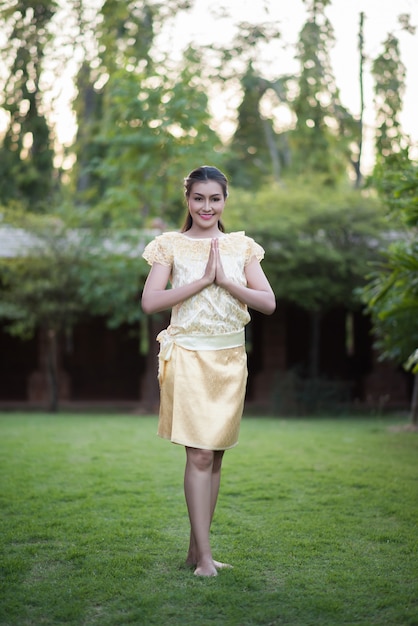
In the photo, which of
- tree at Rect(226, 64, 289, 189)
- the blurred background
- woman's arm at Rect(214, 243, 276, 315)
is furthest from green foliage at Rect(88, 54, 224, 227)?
woman's arm at Rect(214, 243, 276, 315)

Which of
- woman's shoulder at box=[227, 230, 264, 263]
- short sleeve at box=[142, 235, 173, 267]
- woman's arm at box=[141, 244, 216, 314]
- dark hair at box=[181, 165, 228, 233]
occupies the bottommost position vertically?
woman's arm at box=[141, 244, 216, 314]

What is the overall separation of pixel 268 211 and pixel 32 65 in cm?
786

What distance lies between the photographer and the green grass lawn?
3.38 m

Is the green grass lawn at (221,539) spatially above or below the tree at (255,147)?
below

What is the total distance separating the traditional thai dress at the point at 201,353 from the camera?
12.8ft

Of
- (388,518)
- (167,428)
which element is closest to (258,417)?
(388,518)

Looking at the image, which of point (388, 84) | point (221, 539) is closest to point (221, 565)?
point (221, 539)

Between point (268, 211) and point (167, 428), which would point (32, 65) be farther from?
point (167, 428)

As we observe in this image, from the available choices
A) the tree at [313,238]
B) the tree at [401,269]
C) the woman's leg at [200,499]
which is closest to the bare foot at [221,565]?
the woman's leg at [200,499]

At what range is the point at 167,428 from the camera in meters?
4.00

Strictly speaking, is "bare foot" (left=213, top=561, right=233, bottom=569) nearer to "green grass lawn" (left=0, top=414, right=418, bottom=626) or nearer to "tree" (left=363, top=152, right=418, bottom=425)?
"green grass lawn" (left=0, top=414, right=418, bottom=626)

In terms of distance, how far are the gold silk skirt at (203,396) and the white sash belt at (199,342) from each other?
2cm

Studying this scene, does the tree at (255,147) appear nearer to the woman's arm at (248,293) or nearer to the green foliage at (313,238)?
the green foliage at (313,238)

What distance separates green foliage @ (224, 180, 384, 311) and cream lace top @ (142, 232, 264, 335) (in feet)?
34.2
